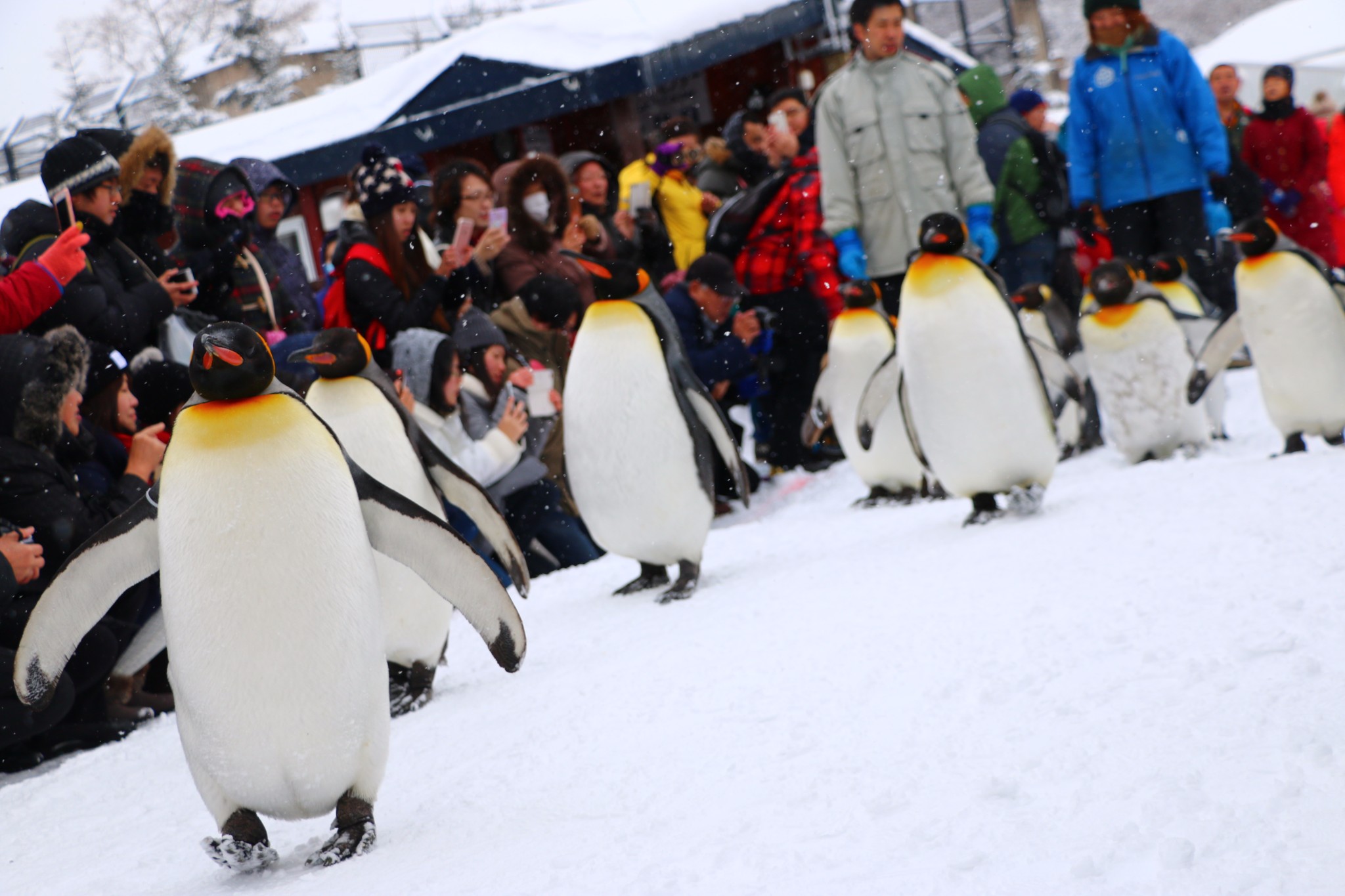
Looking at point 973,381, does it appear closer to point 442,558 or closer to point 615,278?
point 615,278

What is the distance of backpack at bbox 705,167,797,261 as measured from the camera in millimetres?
6180

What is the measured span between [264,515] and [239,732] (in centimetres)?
32

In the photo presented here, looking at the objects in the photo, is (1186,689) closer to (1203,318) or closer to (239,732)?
(239,732)

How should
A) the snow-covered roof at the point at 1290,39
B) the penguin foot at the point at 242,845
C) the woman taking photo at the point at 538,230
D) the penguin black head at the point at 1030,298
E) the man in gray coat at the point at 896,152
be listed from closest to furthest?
1. the penguin foot at the point at 242,845
2. the man in gray coat at the point at 896,152
3. the woman taking photo at the point at 538,230
4. the penguin black head at the point at 1030,298
5. the snow-covered roof at the point at 1290,39

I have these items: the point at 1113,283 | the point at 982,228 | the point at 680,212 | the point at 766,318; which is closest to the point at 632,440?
the point at 982,228

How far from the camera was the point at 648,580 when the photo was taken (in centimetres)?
389

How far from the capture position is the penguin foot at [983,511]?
3.64m

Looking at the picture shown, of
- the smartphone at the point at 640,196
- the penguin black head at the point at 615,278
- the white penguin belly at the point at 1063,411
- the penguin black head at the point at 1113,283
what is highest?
the smartphone at the point at 640,196

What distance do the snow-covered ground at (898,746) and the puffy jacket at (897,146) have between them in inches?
75.6

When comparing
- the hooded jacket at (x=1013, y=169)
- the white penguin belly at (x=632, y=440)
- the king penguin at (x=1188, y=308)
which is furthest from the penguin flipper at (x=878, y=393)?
the hooded jacket at (x=1013, y=169)

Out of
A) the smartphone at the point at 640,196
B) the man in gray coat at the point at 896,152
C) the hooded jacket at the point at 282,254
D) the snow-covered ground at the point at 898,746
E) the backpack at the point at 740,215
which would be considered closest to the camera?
the snow-covered ground at the point at 898,746

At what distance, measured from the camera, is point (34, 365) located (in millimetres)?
3273

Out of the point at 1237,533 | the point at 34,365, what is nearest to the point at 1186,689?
the point at 1237,533

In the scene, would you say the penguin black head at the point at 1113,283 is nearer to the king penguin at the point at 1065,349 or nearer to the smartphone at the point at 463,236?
the king penguin at the point at 1065,349
